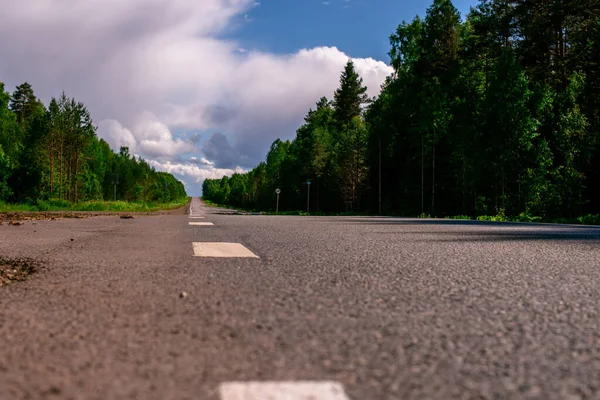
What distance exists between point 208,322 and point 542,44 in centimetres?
2966

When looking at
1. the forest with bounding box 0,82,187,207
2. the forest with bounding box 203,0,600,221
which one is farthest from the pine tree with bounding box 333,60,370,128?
the forest with bounding box 0,82,187,207

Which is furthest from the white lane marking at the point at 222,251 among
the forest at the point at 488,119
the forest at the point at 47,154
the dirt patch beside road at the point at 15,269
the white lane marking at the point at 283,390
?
the forest at the point at 47,154

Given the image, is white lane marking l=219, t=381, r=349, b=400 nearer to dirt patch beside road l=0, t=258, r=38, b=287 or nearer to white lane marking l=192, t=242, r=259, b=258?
dirt patch beside road l=0, t=258, r=38, b=287

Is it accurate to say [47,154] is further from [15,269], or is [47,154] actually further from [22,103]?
[15,269]

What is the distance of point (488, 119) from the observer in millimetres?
24250

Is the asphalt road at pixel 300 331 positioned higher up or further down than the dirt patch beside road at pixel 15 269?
higher up

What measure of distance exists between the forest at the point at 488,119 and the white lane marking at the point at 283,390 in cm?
1997

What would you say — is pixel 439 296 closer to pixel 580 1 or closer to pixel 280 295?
pixel 280 295

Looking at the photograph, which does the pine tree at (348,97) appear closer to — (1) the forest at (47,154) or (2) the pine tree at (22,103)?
(1) the forest at (47,154)

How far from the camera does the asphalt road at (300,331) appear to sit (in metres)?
1.28

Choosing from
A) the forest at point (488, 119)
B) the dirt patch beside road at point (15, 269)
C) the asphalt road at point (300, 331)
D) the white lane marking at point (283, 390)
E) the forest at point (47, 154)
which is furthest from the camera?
the forest at point (47, 154)

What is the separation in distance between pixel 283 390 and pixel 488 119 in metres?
25.6

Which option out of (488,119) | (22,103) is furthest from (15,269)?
(22,103)

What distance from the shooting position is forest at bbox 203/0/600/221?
2277 centimetres
